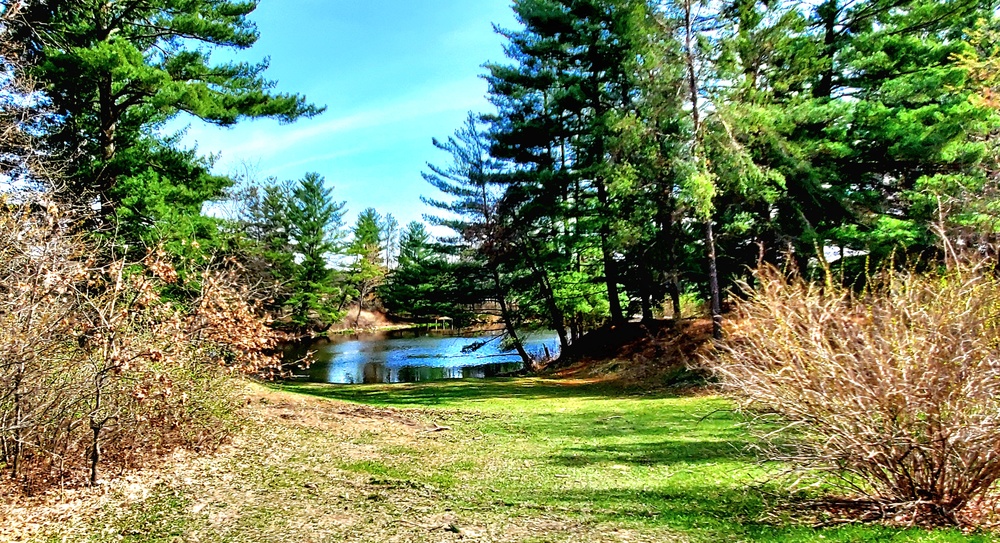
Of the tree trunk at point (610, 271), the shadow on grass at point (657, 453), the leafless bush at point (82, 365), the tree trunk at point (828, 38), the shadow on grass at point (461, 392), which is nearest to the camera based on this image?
the leafless bush at point (82, 365)


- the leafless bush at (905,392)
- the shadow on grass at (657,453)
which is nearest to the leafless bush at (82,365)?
the shadow on grass at (657,453)

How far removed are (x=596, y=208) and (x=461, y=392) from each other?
720 cm

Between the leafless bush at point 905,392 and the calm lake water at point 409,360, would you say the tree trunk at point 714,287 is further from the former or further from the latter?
the calm lake water at point 409,360

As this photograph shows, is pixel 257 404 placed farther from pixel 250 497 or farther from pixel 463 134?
pixel 463 134

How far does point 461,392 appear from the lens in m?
13.7

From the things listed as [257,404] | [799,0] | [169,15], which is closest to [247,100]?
[169,15]

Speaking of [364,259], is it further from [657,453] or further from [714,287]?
[657,453]

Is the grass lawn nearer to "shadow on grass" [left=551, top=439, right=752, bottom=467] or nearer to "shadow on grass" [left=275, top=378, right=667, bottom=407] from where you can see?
"shadow on grass" [left=551, top=439, right=752, bottom=467]

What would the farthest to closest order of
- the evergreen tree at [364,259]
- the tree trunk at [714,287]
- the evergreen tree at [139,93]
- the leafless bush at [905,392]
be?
1. the evergreen tree at [364,259]
2. the tree trunk at [714,287]
3. the evergreen tree at [139,93]
4. the leafless bush at [905,392]

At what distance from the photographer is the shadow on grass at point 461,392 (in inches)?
476

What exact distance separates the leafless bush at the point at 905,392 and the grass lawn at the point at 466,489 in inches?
14.4

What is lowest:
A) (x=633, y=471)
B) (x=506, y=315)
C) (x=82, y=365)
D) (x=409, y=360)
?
(x=633, y=471)

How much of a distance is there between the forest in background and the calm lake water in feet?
→ 8.85

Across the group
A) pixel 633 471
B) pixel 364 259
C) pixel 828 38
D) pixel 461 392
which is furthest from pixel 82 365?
pixel 364 259
